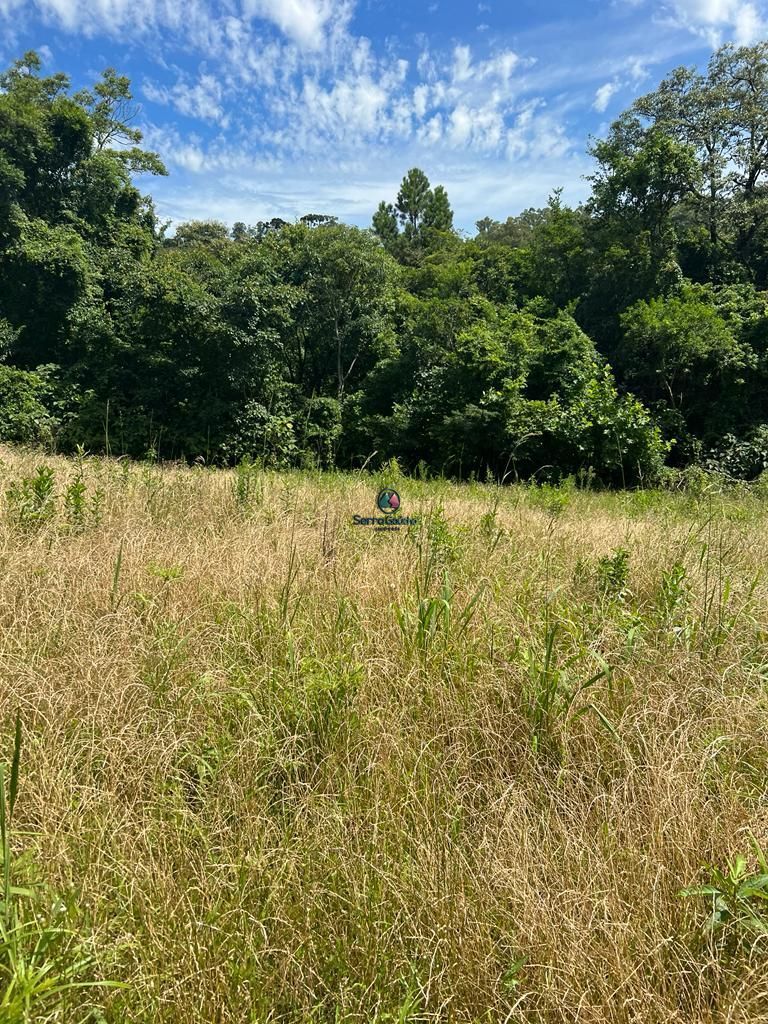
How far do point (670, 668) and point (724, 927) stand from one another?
91 cm

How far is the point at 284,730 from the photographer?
5.96 feet

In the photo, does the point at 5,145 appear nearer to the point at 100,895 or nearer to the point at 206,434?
the point at 206,434

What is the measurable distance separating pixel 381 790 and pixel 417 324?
518 inches

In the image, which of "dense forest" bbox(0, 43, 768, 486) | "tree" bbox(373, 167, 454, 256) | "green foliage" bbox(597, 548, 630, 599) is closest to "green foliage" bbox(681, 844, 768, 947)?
"green foliage" bbox(597, 548, 630, 599)

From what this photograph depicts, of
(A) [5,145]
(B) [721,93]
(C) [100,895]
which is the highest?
(B) [721,93]

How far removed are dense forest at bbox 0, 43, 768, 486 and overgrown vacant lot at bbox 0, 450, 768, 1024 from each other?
8.27 m

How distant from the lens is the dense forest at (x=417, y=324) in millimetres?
11766

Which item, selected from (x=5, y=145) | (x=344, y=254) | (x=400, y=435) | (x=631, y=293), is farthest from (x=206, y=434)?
(x=631, y=293)

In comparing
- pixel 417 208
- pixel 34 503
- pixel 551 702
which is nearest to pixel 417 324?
pixel 34 503

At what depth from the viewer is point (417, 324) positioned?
13609 millimetres

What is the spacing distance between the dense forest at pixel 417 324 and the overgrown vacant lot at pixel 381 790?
8.27m

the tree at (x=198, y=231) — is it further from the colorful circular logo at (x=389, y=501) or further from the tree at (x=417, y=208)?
the colorful circular logo at (x=389, y=501)

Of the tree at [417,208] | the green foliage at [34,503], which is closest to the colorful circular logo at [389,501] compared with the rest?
the green foliage at [34,503]

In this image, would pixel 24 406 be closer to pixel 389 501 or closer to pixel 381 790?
pixel 389 501
